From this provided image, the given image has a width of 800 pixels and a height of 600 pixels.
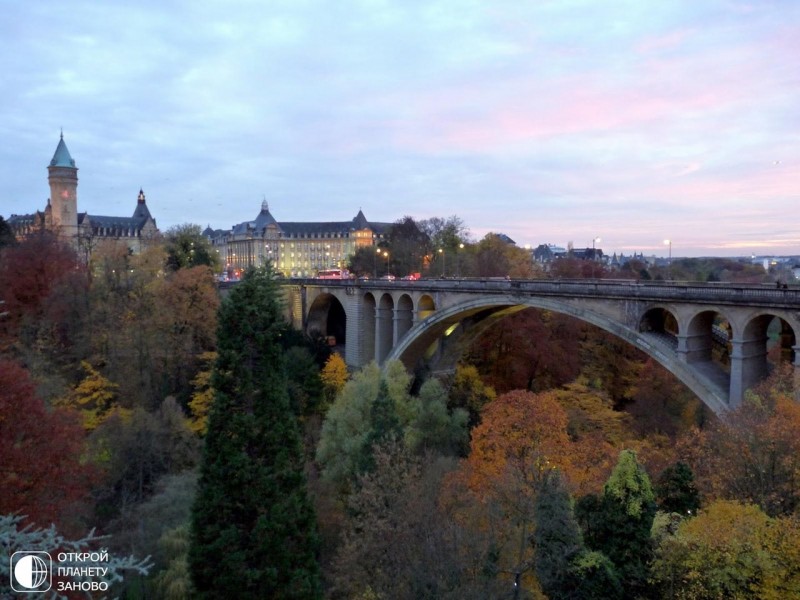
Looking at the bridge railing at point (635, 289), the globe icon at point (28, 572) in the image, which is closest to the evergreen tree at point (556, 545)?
the globe icon at point (28, 572)

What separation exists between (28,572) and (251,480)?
10032mm

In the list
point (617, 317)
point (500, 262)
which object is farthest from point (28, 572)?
point (500, 262)

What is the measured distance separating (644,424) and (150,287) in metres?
27.9

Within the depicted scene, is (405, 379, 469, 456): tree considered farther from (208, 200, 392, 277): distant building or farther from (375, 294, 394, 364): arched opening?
(208, 200, 392, 277): distant building

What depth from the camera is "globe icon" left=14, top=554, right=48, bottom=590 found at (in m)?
4.18

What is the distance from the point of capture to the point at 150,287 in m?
35.2

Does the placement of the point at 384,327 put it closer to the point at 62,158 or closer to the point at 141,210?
the point at 62,158

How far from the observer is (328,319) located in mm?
55625

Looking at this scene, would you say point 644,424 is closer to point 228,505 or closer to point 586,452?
point 586,452

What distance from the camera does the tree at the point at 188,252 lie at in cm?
5281

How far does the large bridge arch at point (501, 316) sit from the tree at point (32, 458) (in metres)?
18.4

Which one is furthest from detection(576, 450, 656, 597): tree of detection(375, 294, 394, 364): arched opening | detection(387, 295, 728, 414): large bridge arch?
detection(375, 294, 394, 364): arched opening

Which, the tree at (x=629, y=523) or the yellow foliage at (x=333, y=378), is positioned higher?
the tree at (x=629, y=523)

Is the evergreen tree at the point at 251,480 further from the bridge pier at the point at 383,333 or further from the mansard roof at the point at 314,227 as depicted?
the mansard roof at the point at 314,227
